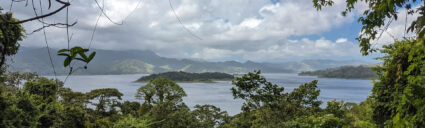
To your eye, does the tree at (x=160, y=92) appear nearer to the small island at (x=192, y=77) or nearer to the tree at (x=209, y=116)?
the tree at (x=209, y=116)

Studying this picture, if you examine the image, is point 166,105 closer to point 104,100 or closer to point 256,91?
point 104,100

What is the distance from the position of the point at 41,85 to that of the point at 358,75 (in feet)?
444

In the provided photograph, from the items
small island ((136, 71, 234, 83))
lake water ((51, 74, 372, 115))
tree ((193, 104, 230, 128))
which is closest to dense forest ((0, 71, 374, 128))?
tree ((193, 104, 230, 128))

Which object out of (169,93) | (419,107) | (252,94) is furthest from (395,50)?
(169,93)

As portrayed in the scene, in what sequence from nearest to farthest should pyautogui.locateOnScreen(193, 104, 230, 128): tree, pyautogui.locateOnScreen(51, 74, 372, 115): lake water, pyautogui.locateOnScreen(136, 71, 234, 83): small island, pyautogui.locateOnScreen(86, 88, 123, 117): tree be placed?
pyautogui.locateOnScreen(193, 104, 230, 128): tree, pyautogui.locateOnScreen(86, 88, 123, 117): tree, pyautogui.locateOnScreen(51, 74, 372, 115): lake water, pyautogui.locateOnScreen(136, 71, 234, 83): small island

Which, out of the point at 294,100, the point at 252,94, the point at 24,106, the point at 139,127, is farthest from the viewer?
the point at 294,100

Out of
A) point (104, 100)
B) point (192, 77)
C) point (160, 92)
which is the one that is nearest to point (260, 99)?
point (160, 92)

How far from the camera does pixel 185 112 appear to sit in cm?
1825

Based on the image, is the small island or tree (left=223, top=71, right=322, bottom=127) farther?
the small island

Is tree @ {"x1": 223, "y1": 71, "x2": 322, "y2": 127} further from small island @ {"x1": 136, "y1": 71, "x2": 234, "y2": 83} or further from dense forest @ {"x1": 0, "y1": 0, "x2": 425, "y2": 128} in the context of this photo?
small island @ {"x1": 136, "y1": 71, "x2": 234, "y2": 83}

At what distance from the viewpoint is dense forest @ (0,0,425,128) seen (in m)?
2.41

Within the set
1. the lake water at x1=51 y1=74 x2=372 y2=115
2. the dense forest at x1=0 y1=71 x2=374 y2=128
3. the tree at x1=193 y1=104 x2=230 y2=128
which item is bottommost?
the lake water at x1=51 y1=74 x2=372 y2=115

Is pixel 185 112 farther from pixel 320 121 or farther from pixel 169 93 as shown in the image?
pixel 320 121

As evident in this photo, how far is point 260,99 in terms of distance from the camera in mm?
11203
